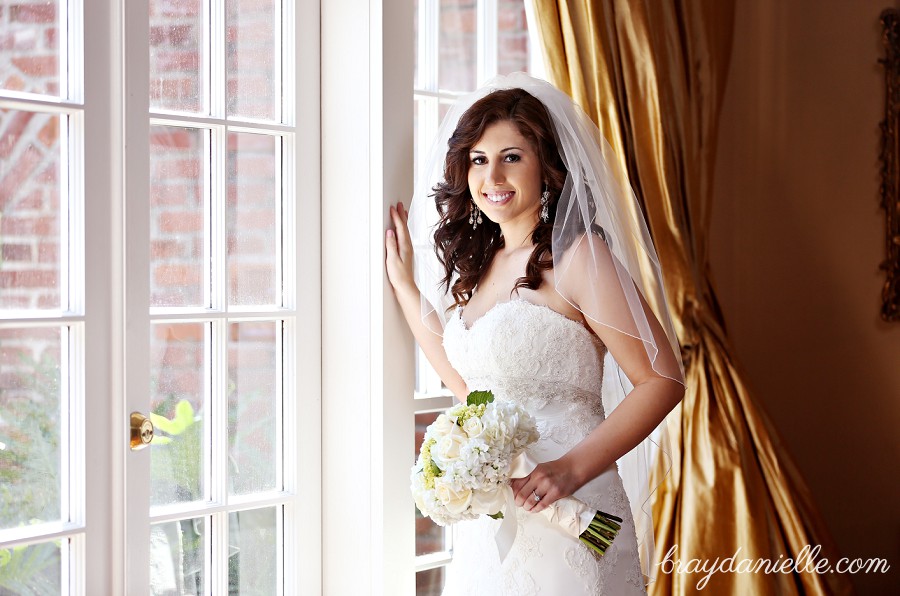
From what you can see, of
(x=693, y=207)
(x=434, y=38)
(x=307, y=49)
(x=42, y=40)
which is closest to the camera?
(x=42, y=40)

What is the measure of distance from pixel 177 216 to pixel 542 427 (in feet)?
3.49

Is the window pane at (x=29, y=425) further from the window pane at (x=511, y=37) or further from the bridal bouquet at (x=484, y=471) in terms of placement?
the window pane at (x=511, y=37)

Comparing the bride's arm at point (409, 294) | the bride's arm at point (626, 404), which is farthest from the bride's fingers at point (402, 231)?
the bride's arm at point (626, 404)

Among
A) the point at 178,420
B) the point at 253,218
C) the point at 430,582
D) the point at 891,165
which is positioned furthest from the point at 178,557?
the point at 891,165

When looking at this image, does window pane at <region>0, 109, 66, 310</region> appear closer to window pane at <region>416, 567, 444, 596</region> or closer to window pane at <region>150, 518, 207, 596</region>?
window pane at <region>150, 518, 207, 596</region>

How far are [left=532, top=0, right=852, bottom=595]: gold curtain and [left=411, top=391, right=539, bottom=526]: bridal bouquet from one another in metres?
1.24

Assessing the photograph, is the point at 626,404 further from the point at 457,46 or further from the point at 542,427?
the point at 457,46

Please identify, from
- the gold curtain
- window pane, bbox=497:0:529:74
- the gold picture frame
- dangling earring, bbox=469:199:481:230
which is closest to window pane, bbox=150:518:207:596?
dangling earring, bbox=469:199:481:230

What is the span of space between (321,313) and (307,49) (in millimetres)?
750

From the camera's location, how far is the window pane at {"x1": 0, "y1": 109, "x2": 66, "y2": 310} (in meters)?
1.97

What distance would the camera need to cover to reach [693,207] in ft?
10.0

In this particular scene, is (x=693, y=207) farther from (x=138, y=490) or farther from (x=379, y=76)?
(x=138, y=490)

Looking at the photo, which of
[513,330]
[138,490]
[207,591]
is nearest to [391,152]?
[513,330]

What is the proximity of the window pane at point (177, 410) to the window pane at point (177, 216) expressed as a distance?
0.10 m
